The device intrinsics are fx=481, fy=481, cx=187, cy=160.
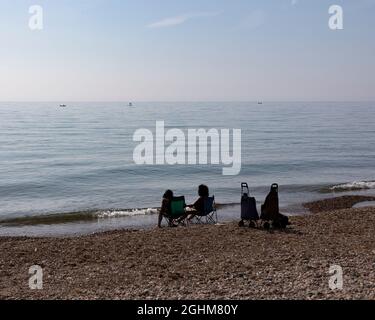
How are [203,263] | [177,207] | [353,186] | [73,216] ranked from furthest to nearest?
1. [353,186]
2. [73,216]
3. [177,207]
4. [203,263]

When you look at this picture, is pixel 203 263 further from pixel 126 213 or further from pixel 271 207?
pixel 126 213

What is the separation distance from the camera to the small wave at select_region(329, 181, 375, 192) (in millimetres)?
26375

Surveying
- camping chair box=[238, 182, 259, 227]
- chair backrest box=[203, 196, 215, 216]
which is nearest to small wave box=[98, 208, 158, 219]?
chair backrest box=[203, 196, 215, 216]

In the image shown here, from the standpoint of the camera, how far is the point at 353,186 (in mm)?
26969

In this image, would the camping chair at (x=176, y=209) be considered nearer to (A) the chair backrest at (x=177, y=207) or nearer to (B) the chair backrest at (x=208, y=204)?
(A) the chair backrest at (x=177, y=207)

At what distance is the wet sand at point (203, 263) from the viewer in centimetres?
755

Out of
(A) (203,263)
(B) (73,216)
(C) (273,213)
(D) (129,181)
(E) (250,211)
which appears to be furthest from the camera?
(D) (129,181)

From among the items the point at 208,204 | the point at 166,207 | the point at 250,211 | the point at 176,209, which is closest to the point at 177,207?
the point at 176,209

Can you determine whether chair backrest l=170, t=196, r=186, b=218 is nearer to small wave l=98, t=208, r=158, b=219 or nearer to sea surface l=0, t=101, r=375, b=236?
sea surface l=0, t=101, r=375, b=236

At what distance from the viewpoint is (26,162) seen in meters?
40.3

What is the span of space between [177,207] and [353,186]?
14877mm

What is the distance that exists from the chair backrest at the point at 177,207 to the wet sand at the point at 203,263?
1.49 meters
